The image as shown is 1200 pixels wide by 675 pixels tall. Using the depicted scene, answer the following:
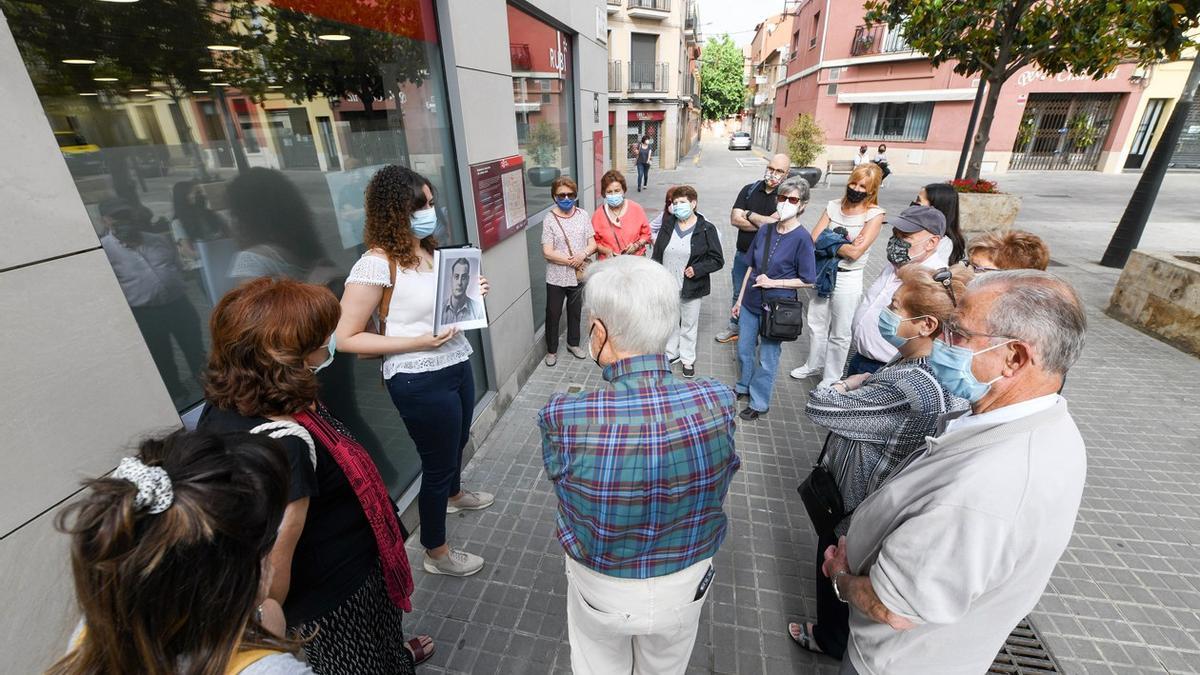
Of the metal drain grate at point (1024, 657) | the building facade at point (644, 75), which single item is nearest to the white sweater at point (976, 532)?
the metal drain grate at point (1024, 657)

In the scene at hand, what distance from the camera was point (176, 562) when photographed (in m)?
0.79

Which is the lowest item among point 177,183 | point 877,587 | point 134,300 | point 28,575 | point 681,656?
point 681,656

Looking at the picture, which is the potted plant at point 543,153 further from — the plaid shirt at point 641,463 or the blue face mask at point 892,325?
the plaid shirt at point 641,463

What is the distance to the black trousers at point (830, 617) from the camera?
235cm

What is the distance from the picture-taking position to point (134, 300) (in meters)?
1.72

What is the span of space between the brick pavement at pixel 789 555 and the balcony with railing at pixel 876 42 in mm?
24395

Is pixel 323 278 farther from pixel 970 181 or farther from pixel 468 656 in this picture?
pixel 970 181

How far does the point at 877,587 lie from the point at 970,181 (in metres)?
12.4

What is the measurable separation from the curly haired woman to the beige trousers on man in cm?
115

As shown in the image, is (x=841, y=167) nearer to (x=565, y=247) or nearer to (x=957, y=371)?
(x=565, y=247)

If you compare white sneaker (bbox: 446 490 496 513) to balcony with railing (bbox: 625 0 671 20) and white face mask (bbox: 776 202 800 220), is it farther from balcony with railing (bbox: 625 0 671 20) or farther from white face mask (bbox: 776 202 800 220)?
balcony with railing (bbox: 625 0 671 20)

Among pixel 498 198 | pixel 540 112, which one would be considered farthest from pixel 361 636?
pixel 540 112

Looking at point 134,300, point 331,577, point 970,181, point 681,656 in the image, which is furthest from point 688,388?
point 970,181

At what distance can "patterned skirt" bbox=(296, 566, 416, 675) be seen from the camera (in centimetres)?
165
